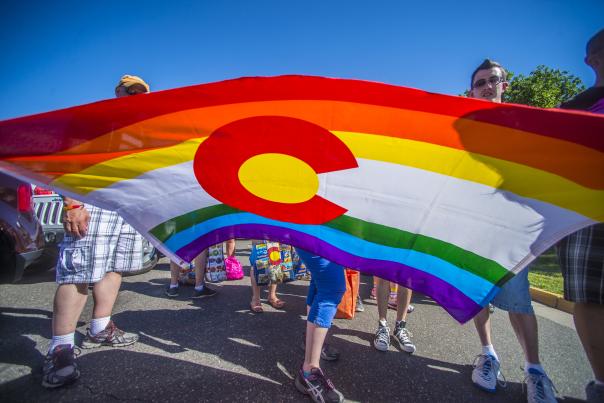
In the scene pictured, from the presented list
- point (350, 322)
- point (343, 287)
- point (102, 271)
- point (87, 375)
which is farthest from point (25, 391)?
point (350, 322)

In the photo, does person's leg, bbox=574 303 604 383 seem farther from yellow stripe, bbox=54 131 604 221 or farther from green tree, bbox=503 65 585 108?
green tree, bbox=503 65 585 108

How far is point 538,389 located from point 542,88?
15247 millimetres

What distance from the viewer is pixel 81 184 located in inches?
61.2

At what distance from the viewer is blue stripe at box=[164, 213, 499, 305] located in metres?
1.47

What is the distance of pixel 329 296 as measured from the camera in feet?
6.03

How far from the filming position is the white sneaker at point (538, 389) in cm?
179

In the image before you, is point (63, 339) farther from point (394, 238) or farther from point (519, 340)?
point (519, 340)

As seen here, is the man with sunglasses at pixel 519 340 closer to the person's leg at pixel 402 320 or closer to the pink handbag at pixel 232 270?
the person's leg at pixel 402 320

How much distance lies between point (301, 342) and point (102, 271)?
5.78 ft

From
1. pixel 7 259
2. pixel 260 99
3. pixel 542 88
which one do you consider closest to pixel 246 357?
pixel 260 99

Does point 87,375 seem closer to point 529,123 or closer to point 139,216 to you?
point 139,216

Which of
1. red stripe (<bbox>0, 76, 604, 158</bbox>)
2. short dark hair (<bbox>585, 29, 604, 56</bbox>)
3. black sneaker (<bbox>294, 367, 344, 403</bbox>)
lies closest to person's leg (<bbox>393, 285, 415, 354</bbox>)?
black sneaker (<bbox>294, 367, 344, 403</bbox>)

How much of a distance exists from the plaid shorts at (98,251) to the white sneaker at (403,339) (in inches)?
96.6

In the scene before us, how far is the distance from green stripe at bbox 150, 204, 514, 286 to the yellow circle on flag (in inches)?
8.1
